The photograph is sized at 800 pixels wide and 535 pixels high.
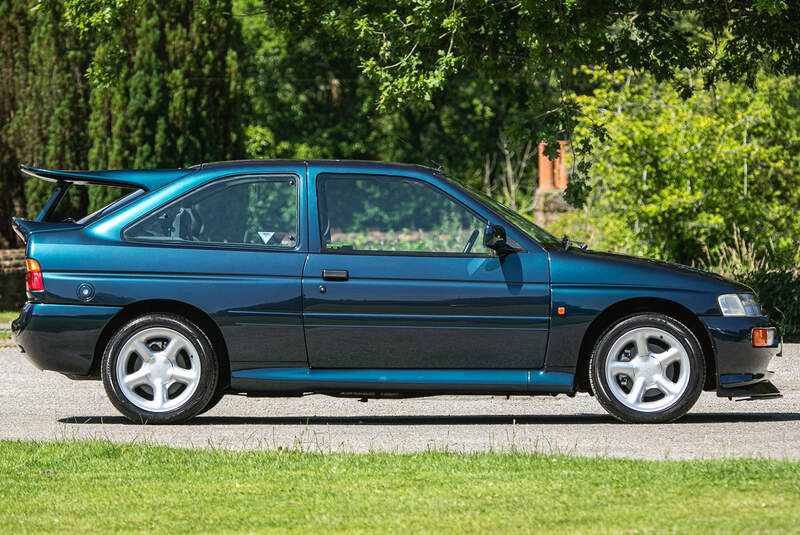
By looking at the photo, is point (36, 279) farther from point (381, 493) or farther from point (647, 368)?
point (647, 368)

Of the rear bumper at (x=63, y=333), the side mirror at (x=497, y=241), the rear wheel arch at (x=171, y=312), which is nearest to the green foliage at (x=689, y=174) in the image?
the side mirror at (x=497, y=241)

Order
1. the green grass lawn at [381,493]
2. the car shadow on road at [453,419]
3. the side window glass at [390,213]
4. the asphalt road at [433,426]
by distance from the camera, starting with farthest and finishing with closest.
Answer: the side window glass at [390,213], the car shadow on road at [453,419], the asphalt road at [433,426], the green grass lawn at [381,493]

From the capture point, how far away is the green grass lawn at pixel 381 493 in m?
5.23

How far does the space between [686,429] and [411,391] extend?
69.9 inches

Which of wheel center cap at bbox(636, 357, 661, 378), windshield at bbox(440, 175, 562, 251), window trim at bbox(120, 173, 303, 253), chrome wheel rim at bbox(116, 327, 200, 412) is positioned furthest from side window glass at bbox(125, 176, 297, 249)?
wheel center cap at bbox(636, 357, 661, 378)

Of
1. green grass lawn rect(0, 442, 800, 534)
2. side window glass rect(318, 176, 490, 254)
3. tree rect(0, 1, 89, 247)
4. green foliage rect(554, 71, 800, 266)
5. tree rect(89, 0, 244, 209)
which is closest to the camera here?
green grass lawn rect(0, 442, 800, 534)

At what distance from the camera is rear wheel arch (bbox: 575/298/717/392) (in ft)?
27.5

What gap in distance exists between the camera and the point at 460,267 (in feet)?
27.0

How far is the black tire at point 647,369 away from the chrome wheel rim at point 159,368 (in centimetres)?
263

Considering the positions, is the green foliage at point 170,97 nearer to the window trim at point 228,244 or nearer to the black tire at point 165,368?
the window trim at point 228,244

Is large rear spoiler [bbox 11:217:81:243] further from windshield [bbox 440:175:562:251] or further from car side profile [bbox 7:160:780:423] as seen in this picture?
windshield [bbox 440:175:562:251]

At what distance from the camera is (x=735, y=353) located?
8305 millimetres

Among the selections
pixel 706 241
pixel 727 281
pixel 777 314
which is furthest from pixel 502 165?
pixel 727 281

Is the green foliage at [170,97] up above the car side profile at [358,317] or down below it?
above
